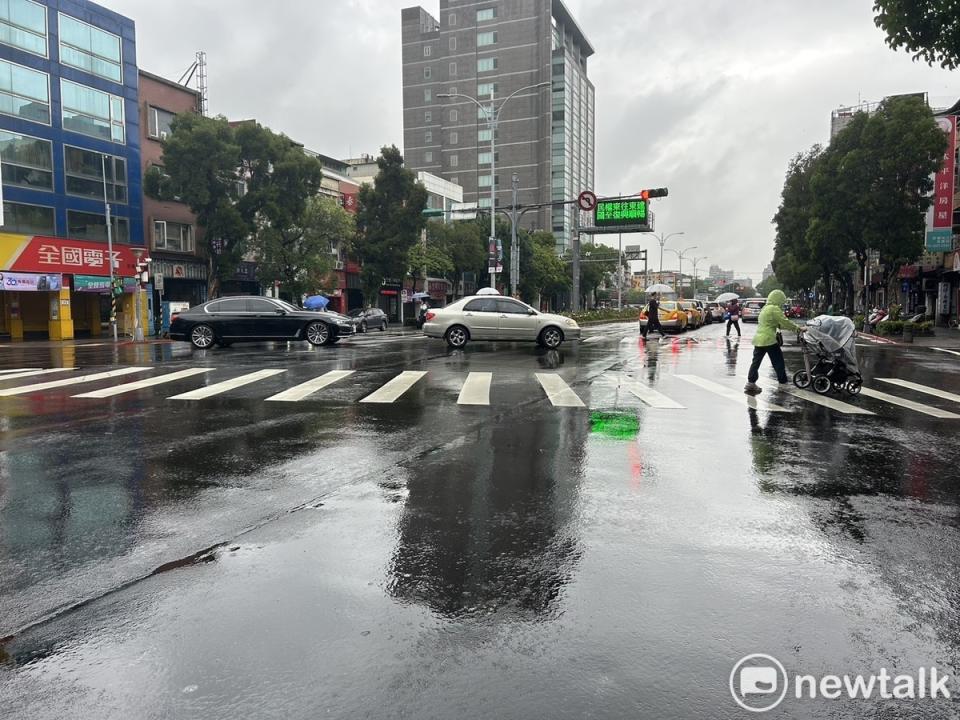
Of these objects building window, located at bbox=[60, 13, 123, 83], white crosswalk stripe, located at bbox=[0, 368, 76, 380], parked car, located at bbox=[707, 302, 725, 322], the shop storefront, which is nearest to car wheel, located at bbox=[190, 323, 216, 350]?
white crosswalk stripe, located at bbox=[0, 368, 76, 380]

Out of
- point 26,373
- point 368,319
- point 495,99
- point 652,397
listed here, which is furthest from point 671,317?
point 495,99

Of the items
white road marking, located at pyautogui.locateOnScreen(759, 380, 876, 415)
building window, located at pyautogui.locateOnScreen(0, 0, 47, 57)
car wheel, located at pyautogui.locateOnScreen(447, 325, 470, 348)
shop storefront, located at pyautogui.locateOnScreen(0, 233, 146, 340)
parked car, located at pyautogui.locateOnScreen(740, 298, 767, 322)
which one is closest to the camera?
white road marking, located at pyautogui.locateOnScreen(759, 380, 876, 415)

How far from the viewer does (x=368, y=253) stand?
160 feet

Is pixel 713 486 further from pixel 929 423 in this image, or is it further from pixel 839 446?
pixel 929 423

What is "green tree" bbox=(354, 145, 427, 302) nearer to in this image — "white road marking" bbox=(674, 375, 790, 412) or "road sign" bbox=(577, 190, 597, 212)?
"road sign" bbox=(577, 190, 597, 212)

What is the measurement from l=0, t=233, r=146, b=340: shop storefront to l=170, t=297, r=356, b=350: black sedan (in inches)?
659

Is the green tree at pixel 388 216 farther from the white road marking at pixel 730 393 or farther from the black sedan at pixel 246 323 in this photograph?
the white road marking at pixel 730 393

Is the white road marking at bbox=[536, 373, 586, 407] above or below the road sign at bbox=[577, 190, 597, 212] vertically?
below

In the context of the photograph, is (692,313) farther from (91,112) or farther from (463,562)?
(463,562)

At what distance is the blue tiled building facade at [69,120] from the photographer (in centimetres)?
3206

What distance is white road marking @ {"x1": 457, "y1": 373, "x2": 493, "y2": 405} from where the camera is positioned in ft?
32.6

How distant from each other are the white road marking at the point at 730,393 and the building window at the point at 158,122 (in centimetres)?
3596

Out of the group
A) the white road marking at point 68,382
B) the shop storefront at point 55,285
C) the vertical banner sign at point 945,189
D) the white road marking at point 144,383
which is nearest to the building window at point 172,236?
the shop storefront at point 55,285

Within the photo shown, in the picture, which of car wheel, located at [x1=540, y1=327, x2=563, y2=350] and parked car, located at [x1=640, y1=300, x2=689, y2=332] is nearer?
car wheel, located at [x1=540, y1=327, x2=563, y2=350]
